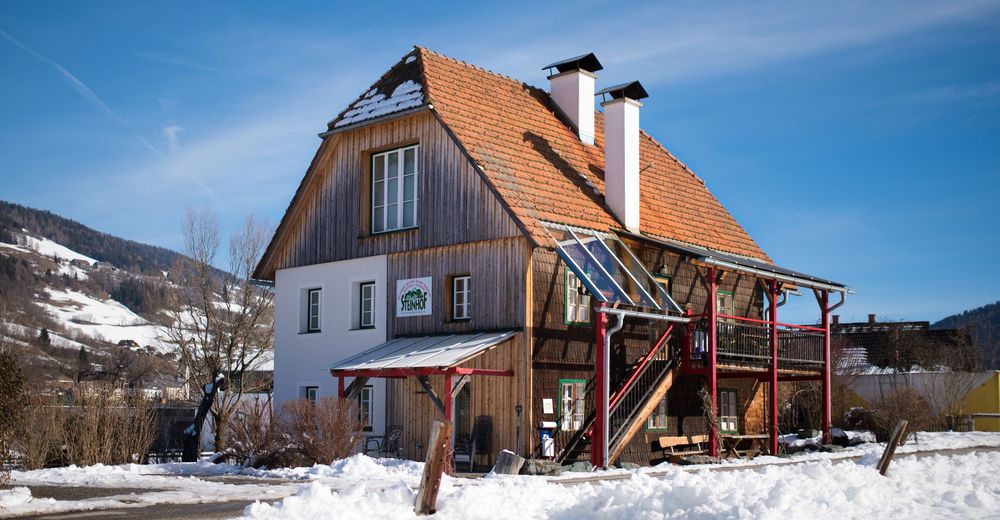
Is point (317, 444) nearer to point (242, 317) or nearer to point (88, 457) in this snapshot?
point (88, 457)

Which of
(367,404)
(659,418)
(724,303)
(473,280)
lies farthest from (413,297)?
(724,303)

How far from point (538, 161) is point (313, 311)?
6.57m

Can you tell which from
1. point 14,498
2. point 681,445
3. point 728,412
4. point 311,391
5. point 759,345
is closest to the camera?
point 14,498

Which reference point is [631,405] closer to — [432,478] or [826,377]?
[826,377]

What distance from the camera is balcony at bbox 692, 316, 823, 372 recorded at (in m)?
23.8

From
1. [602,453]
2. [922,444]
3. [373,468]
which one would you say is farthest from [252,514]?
[922,444]

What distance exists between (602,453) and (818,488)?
8.11 m

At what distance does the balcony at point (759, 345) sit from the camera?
23.8 metres

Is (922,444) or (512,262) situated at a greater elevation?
(512,262)

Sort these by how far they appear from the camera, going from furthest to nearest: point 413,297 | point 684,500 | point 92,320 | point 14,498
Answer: point 92,320
point 413,297
point 14,498
point 684,500

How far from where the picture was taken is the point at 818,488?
1230 centimetres

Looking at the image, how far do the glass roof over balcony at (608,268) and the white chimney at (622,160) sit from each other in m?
1.21

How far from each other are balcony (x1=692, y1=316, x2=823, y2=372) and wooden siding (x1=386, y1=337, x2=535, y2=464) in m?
4.44

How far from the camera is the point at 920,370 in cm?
Answer: 4228
